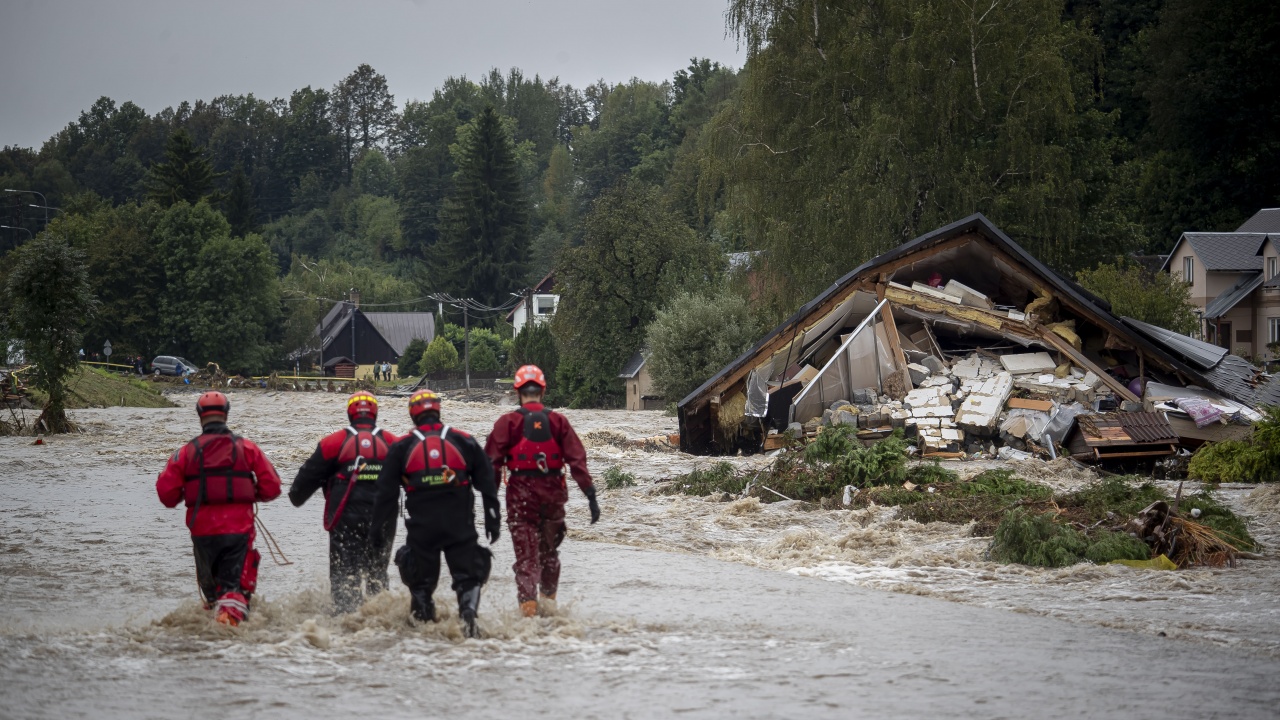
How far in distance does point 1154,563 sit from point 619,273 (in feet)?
158

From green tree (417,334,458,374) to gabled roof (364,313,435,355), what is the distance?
56.0ft

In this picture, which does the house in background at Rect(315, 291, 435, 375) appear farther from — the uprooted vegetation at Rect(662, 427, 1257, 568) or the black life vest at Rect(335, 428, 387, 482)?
the black life vest at Rect(335, 428, 387, 482)

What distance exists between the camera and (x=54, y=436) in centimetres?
3294

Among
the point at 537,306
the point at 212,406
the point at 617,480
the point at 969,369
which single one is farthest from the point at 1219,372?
the point at 537,306

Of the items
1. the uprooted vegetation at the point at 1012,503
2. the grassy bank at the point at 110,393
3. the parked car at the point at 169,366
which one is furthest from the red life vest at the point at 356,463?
the parked car at the point at 169,366

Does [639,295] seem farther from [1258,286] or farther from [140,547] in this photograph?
[140,547]

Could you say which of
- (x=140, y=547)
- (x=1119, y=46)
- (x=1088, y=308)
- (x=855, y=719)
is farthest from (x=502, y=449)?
(x=1119, y=46)

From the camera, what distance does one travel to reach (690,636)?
9.70 metres

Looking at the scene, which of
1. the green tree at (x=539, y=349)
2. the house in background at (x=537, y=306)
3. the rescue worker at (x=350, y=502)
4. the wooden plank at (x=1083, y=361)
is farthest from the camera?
the house in background at (x=537, y=306)

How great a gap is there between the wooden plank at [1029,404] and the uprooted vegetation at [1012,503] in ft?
9.51

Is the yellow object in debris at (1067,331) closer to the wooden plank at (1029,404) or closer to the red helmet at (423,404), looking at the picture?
the wooden plank at (1029,404)

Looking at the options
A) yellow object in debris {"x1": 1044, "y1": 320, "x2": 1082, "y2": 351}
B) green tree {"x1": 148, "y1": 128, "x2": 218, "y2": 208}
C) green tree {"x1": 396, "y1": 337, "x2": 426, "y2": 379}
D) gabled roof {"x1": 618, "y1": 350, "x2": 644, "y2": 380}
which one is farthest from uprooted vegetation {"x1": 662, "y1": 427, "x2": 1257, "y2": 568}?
green tree {"x1": 148, "y1": 128, "x2": 218, "y2": 208}

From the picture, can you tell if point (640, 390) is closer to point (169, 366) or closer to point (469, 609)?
point (169, 366)

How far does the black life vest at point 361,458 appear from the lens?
10.0 meters
